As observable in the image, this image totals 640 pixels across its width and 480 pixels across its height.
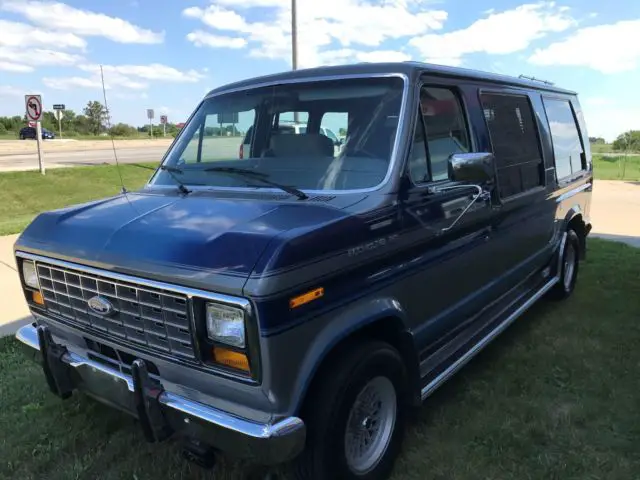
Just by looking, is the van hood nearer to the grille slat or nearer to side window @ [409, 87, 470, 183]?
the grille slat

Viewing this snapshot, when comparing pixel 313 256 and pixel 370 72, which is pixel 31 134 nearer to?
pixel 370 72

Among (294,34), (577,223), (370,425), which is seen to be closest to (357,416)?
(370,425)

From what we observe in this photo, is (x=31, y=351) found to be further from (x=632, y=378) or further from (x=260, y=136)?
(x=632, y=378)

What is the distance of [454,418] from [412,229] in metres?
1.41

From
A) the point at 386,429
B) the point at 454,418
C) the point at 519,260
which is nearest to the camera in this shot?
the point at 386,429

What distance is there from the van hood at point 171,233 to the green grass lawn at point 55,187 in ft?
35.9

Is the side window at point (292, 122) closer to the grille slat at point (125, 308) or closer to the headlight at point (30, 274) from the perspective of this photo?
the grille slat at point (125, 308)

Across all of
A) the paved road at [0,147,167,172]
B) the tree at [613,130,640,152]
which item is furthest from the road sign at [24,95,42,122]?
the tree at [613,130,640,152]

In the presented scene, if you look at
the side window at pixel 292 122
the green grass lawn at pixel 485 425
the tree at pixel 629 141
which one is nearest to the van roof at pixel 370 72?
the side window at pixel 292 122

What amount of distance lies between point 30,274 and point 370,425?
2.14 m

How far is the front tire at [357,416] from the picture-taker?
2.50 m

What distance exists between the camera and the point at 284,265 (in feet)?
7.27

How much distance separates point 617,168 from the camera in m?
24.8

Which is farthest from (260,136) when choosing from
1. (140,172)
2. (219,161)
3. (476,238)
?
(140,172)
